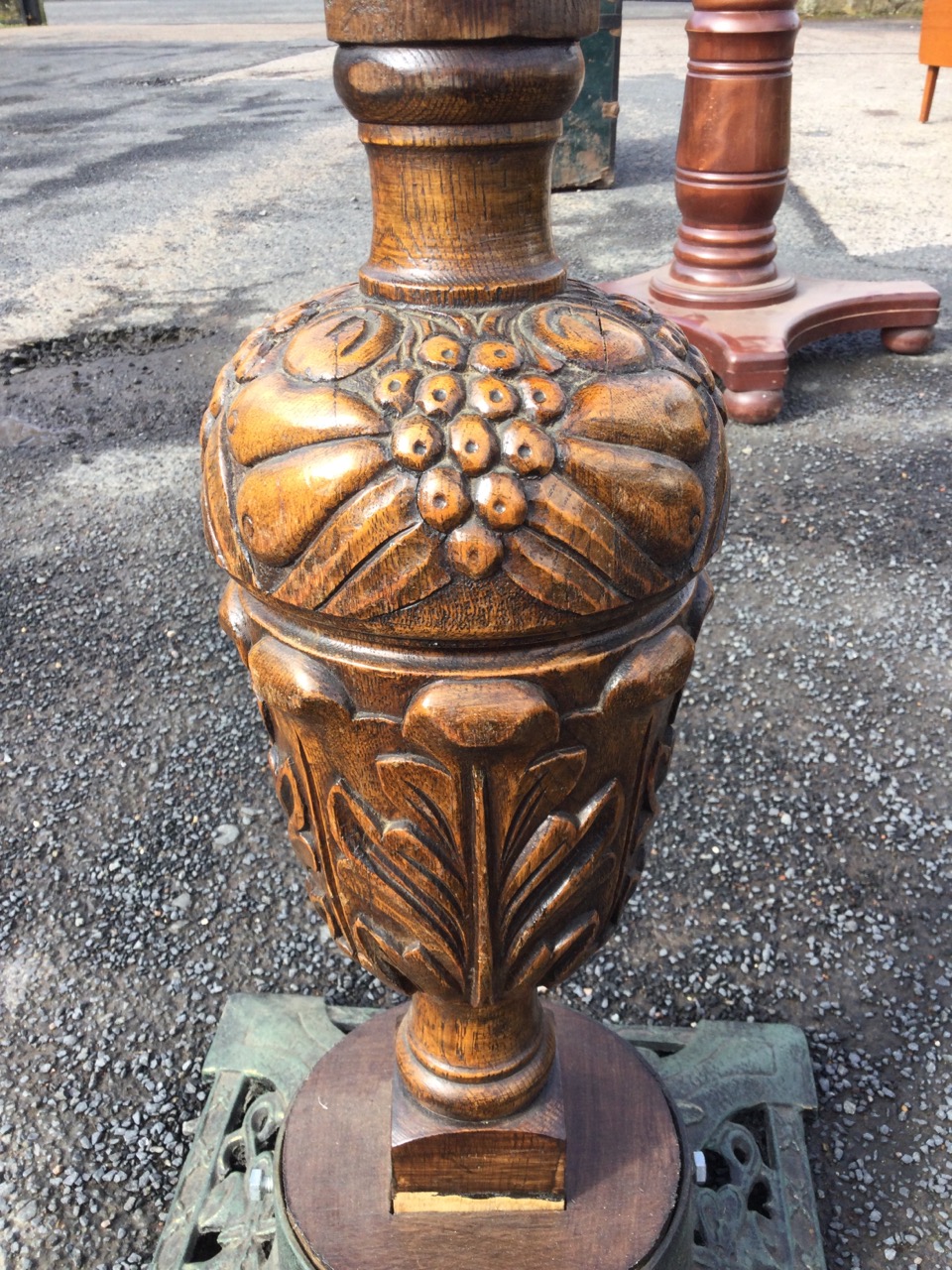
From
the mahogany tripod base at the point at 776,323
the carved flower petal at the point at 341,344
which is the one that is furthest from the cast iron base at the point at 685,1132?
the mahogany tripod base at the point at 776,323

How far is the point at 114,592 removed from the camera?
2.52 m

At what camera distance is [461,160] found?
2.34 ft

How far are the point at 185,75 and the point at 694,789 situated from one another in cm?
937

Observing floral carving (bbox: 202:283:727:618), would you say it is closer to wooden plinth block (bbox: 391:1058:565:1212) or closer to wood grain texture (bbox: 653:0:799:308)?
wooden plinth block (bbox: 391:1058:565:1212)

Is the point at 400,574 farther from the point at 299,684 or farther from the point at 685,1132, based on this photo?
the point at 685,1132

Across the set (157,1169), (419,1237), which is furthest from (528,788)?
(157,1169)

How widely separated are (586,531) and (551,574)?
37 mm

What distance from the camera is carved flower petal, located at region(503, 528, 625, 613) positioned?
26.4 inches

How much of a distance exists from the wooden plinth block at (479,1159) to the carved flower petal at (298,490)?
2.09 feet

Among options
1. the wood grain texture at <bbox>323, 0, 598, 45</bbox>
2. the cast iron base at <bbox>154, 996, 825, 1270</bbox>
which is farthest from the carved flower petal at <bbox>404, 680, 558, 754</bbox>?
the cast iron base at <bbox>154, 996, 825, 1270</bbox>

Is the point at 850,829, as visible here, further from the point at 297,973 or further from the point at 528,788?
the point at 528,788

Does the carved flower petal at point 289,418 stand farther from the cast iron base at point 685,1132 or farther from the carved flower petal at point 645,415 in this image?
the cast iron base at point 685,1132

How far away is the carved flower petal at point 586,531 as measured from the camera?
67cm

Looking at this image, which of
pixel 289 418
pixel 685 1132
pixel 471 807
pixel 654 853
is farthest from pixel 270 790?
pixel 289 418
